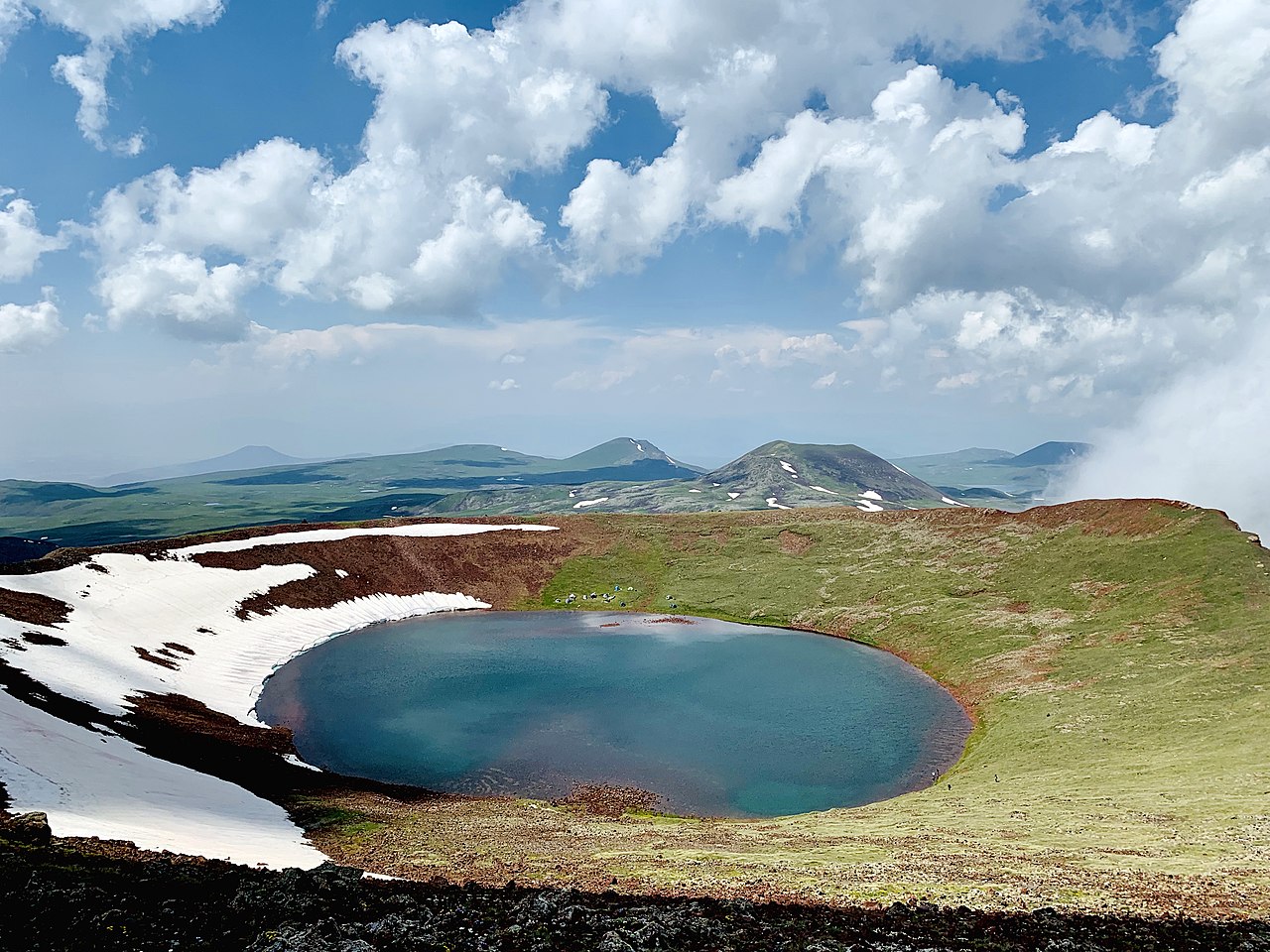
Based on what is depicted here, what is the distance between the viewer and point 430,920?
580 inches

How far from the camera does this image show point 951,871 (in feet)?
74.2

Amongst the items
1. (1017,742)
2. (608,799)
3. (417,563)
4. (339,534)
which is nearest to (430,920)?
(608,799)

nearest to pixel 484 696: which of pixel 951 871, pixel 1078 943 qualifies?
pixel 951 871

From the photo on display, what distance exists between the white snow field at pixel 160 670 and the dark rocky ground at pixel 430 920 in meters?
10.1

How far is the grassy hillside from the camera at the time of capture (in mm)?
22672

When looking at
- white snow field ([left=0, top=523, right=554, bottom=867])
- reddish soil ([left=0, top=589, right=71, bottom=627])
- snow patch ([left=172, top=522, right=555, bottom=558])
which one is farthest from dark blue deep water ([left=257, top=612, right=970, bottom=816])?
snow patch ([left=172, top=522, right=555, bottom=558])

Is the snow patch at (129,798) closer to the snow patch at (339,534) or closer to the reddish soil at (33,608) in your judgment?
the reddish soil at (33,608)

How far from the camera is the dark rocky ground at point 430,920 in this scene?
12.8 metres

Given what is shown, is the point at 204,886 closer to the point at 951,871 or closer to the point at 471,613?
the point at 951,871

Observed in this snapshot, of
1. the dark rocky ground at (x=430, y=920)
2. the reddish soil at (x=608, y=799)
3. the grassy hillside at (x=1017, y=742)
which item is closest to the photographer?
the dark rocky ground at (x=430, y=920)

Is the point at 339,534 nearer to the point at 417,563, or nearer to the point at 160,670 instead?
the point at 417,563

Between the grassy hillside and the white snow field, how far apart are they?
19.2 feet

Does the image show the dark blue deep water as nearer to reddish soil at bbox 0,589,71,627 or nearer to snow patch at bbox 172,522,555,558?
reddish soil at bbox 0,589,71,627

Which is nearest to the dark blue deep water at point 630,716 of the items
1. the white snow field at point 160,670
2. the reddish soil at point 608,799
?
the reddish soil at point 608,799
